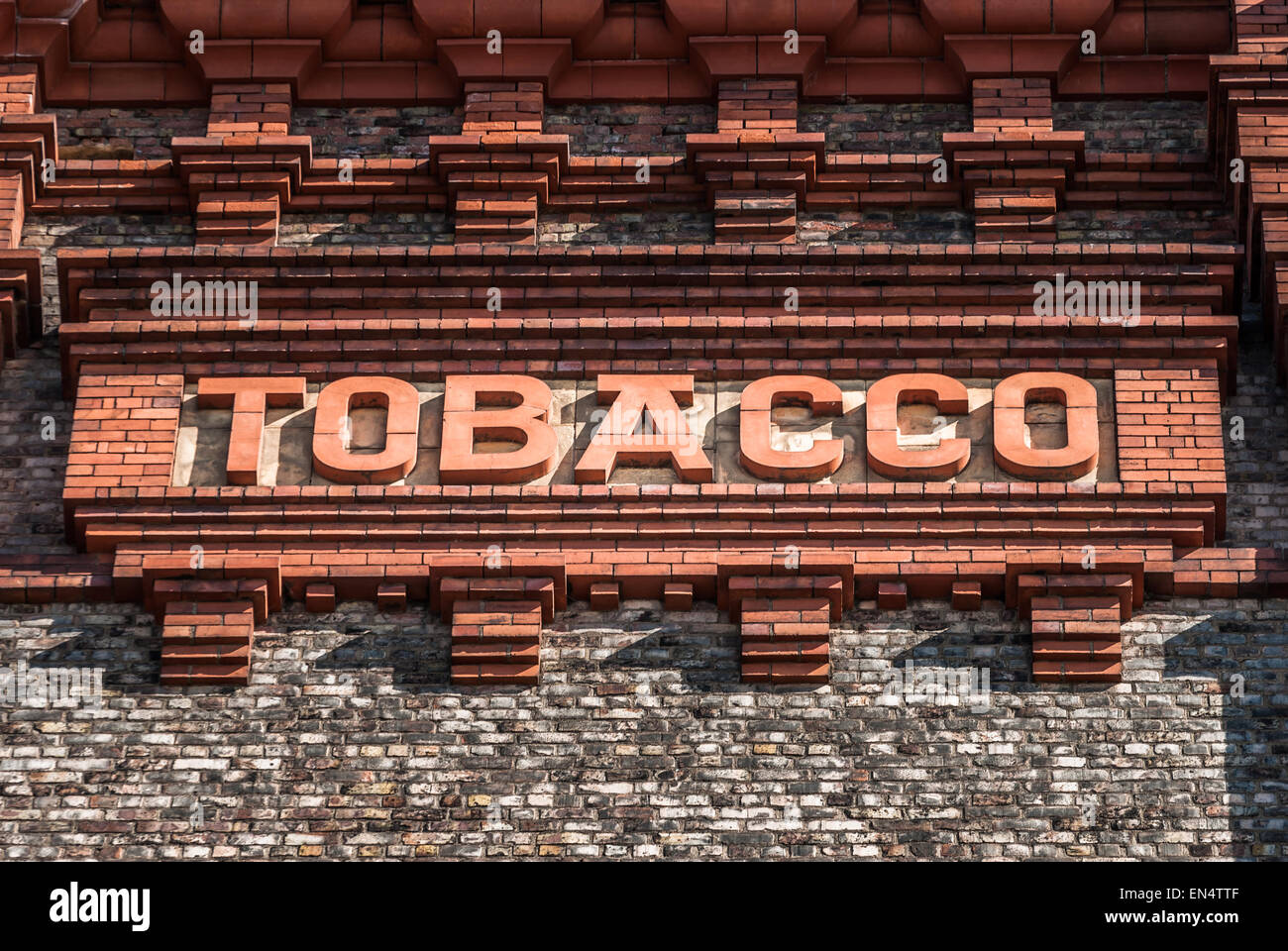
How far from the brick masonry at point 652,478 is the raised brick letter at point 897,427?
12 centimetres

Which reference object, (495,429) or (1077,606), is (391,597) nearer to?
(495,429)

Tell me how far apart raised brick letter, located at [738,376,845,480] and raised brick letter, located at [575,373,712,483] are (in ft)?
0.88

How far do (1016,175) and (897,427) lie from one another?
1919mm

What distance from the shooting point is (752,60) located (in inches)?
623

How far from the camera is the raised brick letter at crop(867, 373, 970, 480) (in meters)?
14.1

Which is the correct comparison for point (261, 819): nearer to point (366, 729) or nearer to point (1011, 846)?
point (366, 729)

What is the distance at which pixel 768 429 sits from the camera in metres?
14.3

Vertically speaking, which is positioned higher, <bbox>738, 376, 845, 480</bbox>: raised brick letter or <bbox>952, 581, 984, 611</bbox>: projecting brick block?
<bbox>738, 376, 845, 480</bbox>: raised brick letter

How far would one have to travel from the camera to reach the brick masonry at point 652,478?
42.9ft

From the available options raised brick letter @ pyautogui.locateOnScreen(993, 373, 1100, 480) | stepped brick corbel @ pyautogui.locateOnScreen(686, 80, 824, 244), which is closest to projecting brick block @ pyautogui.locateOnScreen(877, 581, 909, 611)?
raised brick letter @ pyautogui.locateOnScreen(993, 373, 1100, 480)

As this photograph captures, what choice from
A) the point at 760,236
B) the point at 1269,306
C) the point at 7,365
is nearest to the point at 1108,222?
the point at 1269,306

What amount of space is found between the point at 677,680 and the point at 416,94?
14.4 ft

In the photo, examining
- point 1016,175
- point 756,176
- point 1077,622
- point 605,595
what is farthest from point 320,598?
point 1016,175

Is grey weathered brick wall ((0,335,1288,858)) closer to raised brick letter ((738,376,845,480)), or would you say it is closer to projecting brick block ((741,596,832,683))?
projecting brick block ((741,596,832,683))
